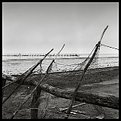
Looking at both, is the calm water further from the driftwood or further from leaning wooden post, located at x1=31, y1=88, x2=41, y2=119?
the driftwood

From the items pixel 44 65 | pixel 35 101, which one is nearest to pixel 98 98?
pixel 35 101

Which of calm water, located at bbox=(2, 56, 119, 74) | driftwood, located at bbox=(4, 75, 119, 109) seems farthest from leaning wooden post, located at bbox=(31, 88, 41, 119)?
calm water, located at bbox=(2, 56, 119, 74)

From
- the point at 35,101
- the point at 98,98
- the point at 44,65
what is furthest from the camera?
the point at 44,65

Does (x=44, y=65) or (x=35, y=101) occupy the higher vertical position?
(x=44, y=65)

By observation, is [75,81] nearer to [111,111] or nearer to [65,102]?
[65,102]

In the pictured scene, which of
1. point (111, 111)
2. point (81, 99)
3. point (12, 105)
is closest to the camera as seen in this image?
point (81, 99)

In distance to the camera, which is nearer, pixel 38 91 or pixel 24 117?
pixel 38 91

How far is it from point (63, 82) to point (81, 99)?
12499 mm

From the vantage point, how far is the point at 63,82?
1666 centimetres

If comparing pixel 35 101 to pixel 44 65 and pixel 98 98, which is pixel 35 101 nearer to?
pixel 98 98

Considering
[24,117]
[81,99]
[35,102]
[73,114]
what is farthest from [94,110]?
[81,99]

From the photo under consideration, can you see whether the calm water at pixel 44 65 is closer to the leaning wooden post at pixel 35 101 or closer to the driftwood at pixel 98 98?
the leaning wooden post at pixel 35 101

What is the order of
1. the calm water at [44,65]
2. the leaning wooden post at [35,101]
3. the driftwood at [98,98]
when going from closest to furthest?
the driftwood at [98,98] → the leaning wooden post at [35,101] → the calm water at [44,65]

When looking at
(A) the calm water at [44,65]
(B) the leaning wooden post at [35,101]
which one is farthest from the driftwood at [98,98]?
(A) the calm water at [44,65]
